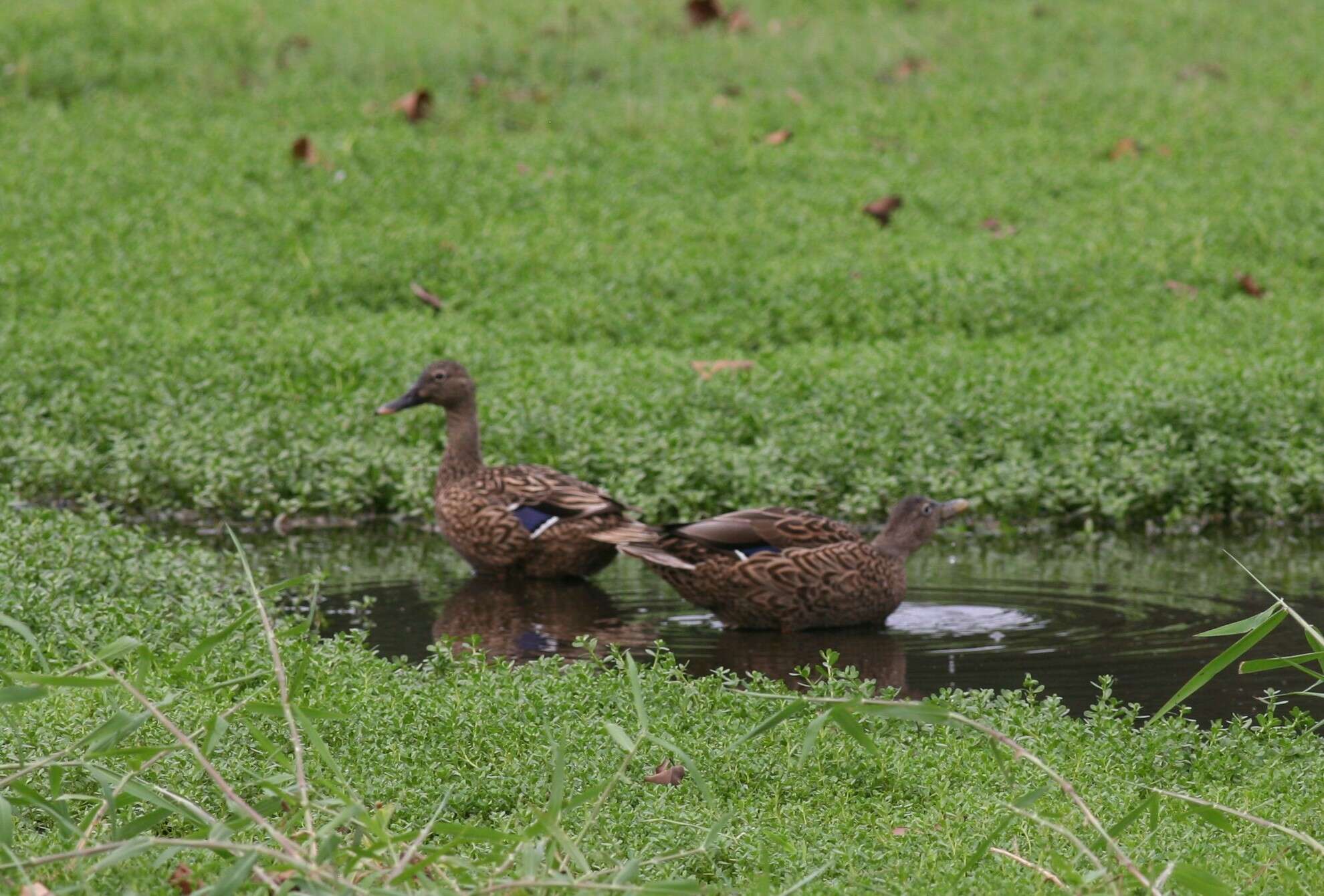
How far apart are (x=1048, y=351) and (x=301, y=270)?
6045mm

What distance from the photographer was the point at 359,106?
1702 centimetres

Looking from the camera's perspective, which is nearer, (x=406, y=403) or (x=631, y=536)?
(x=631, y=536)

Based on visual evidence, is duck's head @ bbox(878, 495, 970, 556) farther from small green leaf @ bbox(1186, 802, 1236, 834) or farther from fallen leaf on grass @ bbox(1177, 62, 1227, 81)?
fallen leaf on grass @ bbox(1177, 62, 1227, 81)

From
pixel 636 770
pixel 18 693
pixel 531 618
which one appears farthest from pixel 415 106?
pixel 18 693

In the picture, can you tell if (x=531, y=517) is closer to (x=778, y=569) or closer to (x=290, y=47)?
(x=778, y=569)

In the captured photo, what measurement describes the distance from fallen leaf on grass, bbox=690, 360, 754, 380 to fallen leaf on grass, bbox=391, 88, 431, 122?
605cm

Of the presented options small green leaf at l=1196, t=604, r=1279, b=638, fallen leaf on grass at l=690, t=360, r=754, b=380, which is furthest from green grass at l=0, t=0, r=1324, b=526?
small green leaf at l=1196, t=604, r=1279, b=638

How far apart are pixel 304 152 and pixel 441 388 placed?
6363 millimetres

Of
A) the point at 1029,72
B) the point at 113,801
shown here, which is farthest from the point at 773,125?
the point at 113,801

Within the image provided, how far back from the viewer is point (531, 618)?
8.65 metres

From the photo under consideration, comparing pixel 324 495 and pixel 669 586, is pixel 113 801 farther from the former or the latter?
pixel 324 495

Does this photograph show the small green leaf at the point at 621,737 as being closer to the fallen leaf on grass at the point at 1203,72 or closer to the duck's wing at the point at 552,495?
the duck's wing at the point at 552,495

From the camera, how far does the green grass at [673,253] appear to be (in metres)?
10.6

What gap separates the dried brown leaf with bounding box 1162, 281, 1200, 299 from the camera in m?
13.7
